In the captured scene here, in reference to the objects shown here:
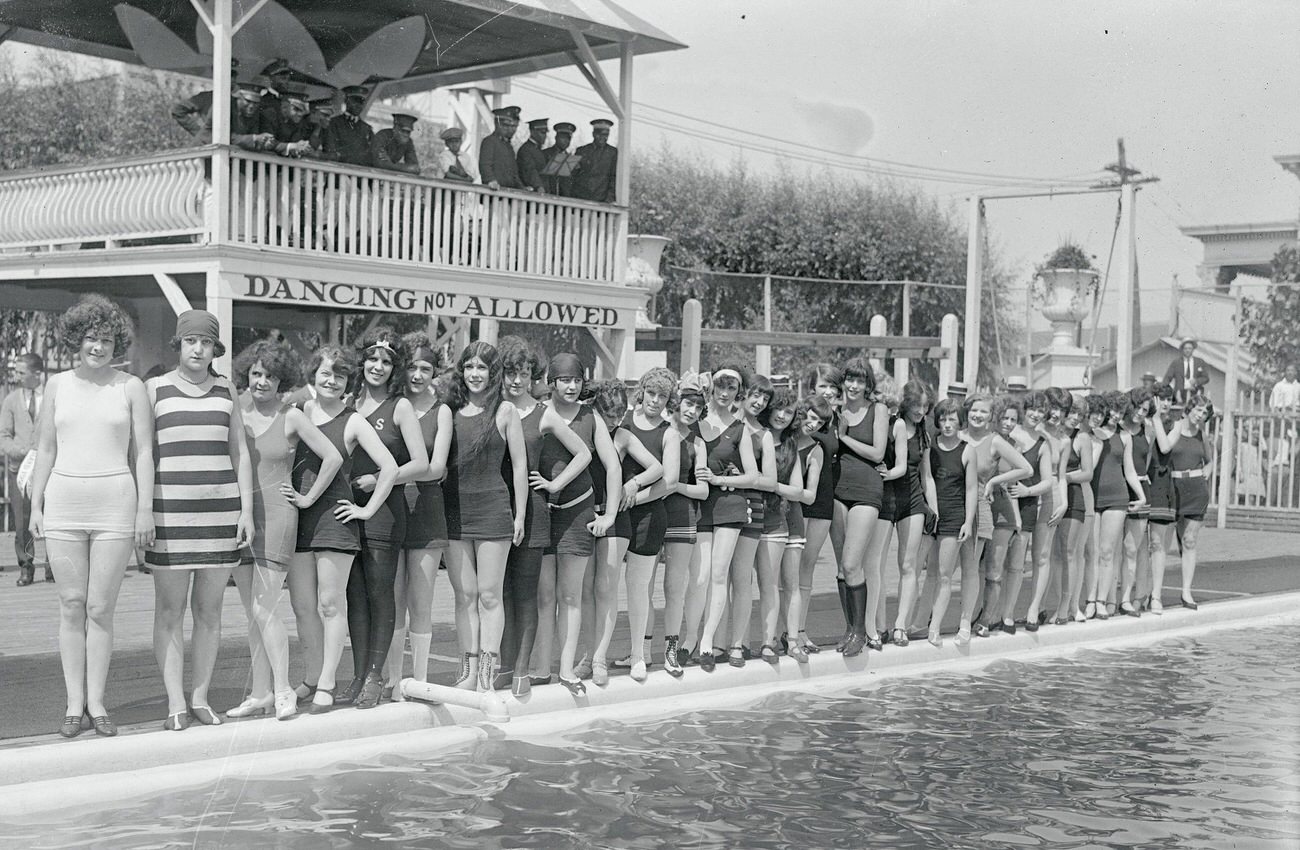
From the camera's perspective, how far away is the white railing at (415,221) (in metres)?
15.1

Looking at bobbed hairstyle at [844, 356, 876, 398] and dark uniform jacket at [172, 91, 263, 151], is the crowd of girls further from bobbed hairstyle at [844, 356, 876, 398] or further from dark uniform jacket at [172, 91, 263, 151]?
dark uniform jacket at [172, 91, 263, 151]

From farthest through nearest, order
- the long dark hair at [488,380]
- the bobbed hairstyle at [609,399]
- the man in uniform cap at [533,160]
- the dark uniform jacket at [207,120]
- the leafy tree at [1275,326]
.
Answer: the leafy tree at [1275,326], the man in uniform cap at [533,160], the dark uniform jacket at [207,120], the bobbed hairstyle at [609,399], the long dark hair at [488,380]

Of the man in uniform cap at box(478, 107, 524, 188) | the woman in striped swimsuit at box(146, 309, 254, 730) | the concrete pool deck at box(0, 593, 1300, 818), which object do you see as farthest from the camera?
the man in uniform cap at box(478, 107, 524, 188)

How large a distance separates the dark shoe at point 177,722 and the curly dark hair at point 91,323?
5.67 ft

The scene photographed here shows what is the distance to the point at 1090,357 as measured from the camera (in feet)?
66.1

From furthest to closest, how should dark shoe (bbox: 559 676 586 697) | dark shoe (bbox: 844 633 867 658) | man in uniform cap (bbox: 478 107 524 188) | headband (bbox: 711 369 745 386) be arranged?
man in uniform cap (bbox: 478 107 524 188), dark shoe (bbox: 844 633 867 658), headband (bbox: 711 369 745 386), dark shoe (bbox: 559 676 586 697)

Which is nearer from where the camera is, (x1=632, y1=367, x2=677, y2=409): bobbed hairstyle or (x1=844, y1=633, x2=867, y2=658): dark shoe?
(x1=632, y1=367, x2=677, y2=409): bobbed hairstyle

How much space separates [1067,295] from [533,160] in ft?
31.1

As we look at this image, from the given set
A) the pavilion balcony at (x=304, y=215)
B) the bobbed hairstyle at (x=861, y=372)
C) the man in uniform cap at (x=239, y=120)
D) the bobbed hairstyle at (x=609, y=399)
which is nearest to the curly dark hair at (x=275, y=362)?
the bobbed hairstyle at (x=609, y=399)

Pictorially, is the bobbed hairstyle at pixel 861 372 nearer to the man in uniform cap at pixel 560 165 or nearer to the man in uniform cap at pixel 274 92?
the man in uniform cap at pixel 274 92

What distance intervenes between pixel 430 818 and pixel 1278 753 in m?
4.76

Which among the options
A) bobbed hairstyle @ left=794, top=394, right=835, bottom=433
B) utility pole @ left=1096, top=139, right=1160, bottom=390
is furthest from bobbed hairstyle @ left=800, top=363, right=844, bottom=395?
utility pole @ left=1096, top=139, right=1160, bottom=390

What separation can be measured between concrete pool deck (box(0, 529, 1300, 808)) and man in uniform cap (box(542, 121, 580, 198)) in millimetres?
6593

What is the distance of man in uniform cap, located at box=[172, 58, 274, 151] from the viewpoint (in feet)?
48.6
